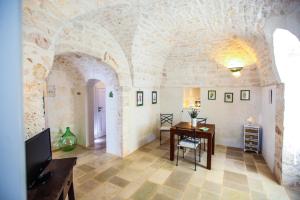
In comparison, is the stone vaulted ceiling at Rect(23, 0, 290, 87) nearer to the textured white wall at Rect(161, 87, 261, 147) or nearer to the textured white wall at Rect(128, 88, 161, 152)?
the textured white wall at Rect(161, 87, 261, 147)

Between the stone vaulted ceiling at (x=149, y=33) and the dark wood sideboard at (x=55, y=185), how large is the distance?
3.40ft

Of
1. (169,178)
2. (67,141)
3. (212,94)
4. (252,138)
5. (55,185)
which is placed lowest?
(169,178)

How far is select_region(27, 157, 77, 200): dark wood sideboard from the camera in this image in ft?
4.27

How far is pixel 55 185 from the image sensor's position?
56.9 inches

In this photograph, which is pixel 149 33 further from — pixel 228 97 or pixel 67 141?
pixel 67 141

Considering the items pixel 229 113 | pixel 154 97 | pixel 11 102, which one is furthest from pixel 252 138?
pixel 11 102

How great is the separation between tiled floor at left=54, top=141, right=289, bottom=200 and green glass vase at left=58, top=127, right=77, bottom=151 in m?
0.27

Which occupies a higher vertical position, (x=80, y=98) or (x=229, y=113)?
(x=80, y=98)

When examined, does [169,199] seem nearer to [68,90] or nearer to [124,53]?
[124,53]

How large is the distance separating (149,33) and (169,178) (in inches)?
113

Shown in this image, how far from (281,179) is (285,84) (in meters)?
1.61

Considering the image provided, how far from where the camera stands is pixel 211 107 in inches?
187

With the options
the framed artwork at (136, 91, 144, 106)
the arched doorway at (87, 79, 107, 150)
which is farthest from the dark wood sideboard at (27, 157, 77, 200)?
the arched doorway at (87, 79, 107, 150)

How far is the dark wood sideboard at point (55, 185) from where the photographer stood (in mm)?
1301
